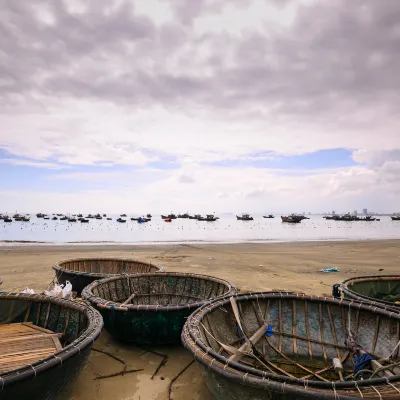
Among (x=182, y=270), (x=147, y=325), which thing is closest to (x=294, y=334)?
(x=147, y=325)

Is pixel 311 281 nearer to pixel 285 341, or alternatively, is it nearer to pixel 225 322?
pixel 285 341

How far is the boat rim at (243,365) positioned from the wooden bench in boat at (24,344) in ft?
5.70

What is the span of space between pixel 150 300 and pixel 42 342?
2.96 m

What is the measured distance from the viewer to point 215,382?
303 cm

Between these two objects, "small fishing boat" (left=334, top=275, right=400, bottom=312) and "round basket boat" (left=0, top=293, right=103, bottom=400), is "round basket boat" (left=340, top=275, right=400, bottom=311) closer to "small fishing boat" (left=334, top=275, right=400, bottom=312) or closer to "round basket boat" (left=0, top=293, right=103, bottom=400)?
"small fishing boat" (left=334, top=275, right=400, bottom=312)

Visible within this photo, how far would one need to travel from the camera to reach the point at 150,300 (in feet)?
23.3

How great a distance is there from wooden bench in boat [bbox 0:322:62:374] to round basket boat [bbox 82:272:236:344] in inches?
Result: 31.0

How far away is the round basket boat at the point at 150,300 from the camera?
16.0ft

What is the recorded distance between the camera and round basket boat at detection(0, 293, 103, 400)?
277 centimetres

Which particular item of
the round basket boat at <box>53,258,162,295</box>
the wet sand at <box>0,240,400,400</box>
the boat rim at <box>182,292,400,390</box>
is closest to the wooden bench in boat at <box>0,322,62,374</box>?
the wet sand at <box>0,240,400,400</box>


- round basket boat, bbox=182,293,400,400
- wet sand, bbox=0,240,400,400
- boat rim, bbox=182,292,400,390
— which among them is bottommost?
wet sand, bbox=0,240,400,400

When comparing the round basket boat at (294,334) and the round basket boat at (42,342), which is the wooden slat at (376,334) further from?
the round basket boat at (42,342)

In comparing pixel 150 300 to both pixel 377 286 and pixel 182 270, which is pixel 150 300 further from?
pixel 182 270

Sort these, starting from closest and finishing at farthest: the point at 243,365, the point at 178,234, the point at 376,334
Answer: the point at 243,365 → the point at 376,334 → the point at 178,234
